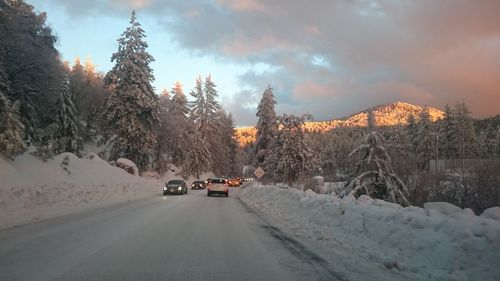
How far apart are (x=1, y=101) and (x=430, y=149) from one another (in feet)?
261

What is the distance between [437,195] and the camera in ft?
54.9

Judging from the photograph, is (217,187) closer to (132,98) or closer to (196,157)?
(132,98)

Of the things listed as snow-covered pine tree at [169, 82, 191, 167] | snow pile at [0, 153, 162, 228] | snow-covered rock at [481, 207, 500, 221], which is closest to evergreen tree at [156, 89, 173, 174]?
snow-covered pine tree at [169, 82, 191, 167]

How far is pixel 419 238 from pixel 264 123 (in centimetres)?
6272

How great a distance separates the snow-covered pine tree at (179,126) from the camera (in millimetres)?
78625

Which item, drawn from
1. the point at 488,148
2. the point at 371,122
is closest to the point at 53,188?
the point at 371,122

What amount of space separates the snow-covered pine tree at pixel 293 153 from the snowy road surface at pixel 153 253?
109ft

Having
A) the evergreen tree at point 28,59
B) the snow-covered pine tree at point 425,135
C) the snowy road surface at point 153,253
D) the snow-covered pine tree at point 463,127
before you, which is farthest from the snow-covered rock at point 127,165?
the snow-covered pine tree at point 463,127

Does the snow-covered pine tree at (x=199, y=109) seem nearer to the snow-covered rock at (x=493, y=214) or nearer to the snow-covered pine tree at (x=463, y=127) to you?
the snow-covered pine tree at (x=463, y=127)

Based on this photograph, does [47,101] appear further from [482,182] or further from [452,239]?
[452,239]

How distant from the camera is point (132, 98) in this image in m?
56.1

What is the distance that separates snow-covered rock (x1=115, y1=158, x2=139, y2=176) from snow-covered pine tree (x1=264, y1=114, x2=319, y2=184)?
1558 centimetres

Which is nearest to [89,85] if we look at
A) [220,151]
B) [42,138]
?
[220,151]

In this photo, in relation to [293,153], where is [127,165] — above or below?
below
